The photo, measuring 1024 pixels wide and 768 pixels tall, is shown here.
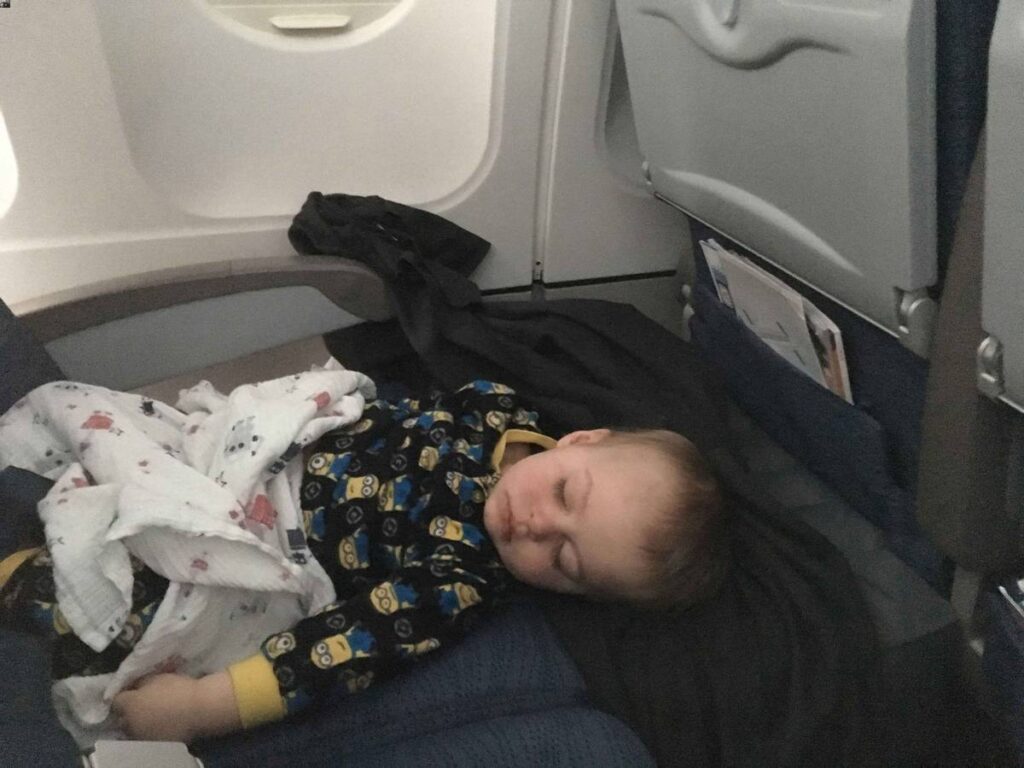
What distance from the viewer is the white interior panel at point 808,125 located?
664 mm

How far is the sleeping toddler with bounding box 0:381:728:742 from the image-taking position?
792mm

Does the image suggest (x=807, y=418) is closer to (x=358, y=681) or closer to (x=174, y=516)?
(x=358, y=681)

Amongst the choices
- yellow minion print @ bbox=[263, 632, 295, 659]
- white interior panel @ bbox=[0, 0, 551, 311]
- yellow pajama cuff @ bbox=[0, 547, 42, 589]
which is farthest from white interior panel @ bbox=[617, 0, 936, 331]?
yellow pajama cuff @ bbox=[0, 547, 42, 589]

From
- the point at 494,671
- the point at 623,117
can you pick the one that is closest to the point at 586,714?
the point at 494,671

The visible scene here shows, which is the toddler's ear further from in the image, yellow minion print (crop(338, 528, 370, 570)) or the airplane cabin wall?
the airplane cabin wall

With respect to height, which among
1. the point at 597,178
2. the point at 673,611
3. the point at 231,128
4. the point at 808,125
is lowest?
the point at 673,611

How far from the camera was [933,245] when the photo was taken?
2.38ft

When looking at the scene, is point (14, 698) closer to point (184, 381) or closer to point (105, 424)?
point (105, 424)

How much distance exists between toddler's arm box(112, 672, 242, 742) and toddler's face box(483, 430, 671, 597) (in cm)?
32

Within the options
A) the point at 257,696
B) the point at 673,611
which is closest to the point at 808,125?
the point at 673,611

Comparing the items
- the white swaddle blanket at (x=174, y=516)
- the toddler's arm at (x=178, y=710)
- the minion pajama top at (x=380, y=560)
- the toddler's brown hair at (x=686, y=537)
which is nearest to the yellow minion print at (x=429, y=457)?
the minion pajama top at (x=380, y=560)

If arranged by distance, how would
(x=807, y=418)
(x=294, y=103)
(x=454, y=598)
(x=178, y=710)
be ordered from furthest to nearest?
(x=294, y=103) → (x=807, y=418) → (x=454, y=598) → (x=178, y=710)

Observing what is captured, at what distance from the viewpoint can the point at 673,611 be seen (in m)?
0.95

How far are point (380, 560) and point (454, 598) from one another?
13 cm
